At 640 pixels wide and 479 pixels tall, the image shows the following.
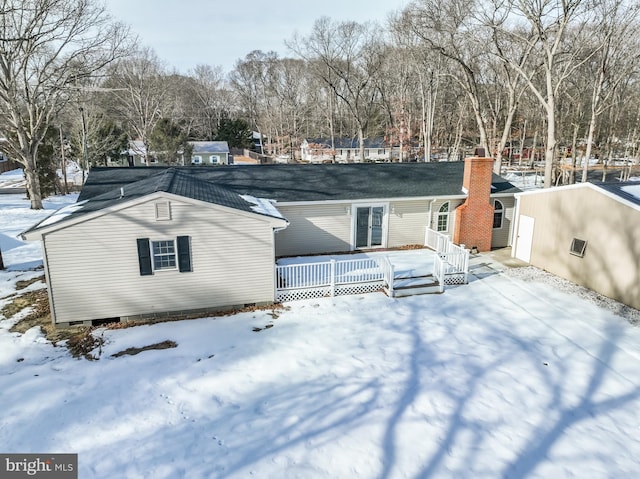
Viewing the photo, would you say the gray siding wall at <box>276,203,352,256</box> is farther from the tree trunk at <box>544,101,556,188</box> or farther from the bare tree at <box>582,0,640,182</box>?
the bare tree at <box>582,0,640,182</box>

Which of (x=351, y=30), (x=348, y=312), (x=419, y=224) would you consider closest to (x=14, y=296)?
(x=348, y=312)

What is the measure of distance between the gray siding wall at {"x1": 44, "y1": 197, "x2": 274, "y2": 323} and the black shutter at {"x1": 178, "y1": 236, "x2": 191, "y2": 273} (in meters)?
0.11

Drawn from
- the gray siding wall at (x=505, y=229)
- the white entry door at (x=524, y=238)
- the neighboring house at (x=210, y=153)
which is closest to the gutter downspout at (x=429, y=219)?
the gray siding wall at (x=505, y=229)

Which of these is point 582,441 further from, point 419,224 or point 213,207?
point 419,224

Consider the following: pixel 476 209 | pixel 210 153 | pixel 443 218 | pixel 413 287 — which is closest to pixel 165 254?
pixel 413 287

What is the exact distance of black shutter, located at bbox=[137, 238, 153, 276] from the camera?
9.27m

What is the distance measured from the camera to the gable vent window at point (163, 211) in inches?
359

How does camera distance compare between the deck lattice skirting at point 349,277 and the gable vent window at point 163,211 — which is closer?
the gable vent window at point 163,211

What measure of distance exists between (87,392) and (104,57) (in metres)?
24.2

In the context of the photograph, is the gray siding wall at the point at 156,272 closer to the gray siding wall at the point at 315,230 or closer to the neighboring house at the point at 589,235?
the gray siding wall at the point at 315,230

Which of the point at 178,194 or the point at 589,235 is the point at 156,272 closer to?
the point at 178,194

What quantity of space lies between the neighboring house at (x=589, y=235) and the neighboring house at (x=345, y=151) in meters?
35.3

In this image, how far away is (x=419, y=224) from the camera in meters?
15.4

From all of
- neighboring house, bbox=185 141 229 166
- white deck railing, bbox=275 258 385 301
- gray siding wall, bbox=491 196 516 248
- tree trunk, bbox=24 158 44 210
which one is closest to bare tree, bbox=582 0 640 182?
gray siding wall, bbox=491 196 516 248
